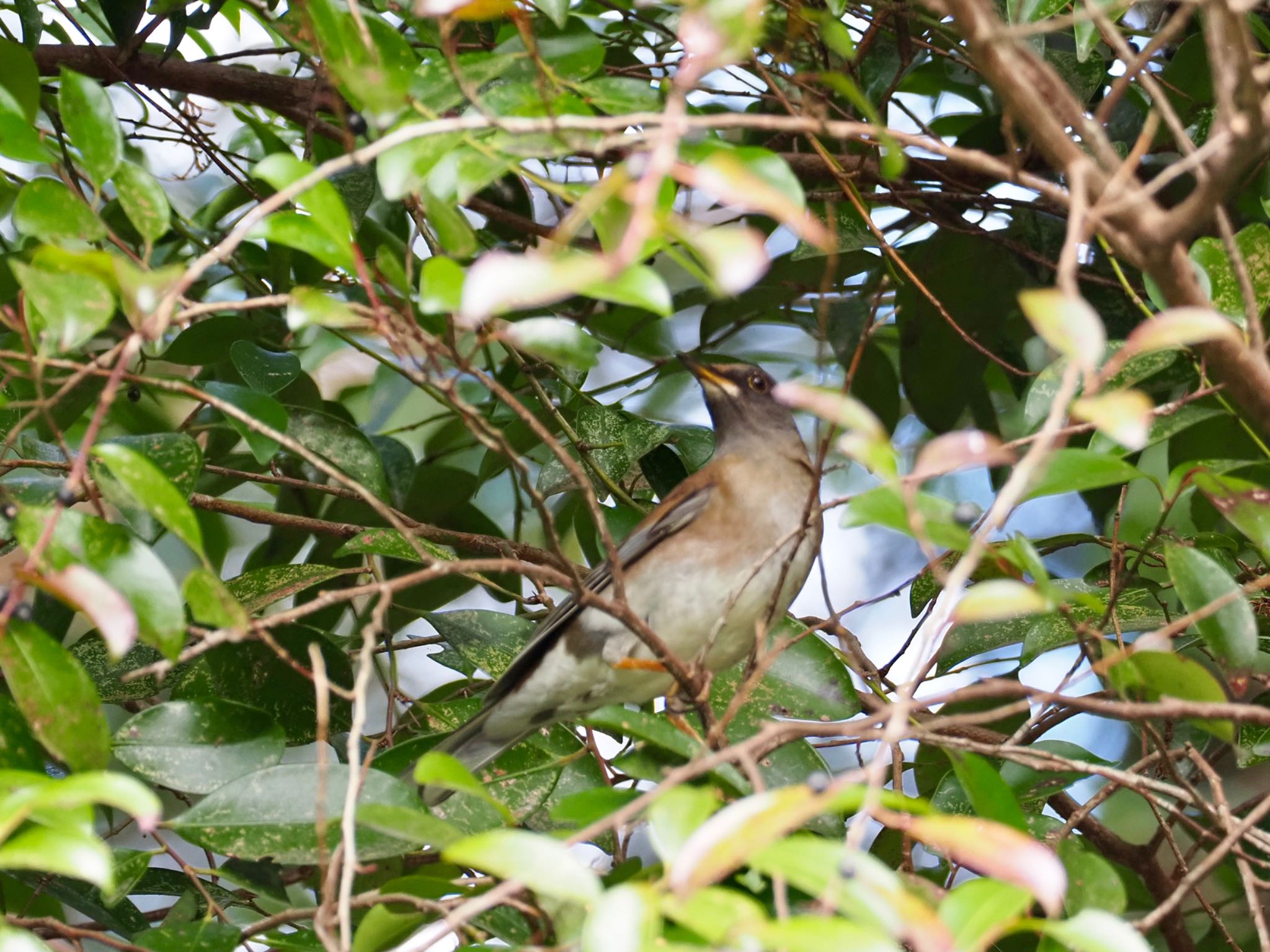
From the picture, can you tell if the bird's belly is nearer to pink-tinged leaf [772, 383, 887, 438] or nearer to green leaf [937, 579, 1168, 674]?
green leaf [937, 579, 1168, 674]

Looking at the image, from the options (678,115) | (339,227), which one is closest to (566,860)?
(678,115)

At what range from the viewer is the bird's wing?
3.10 metres

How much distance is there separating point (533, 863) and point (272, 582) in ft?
6.16

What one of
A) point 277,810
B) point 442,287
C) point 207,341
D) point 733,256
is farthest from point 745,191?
point 207,341

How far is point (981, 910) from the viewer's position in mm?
1224

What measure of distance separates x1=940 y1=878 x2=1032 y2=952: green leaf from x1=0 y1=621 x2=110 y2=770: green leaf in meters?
1.20

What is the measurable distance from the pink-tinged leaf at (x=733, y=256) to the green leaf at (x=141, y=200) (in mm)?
1023

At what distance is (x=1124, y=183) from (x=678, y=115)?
529 millimetres

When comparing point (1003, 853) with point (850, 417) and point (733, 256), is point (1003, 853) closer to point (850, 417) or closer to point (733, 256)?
point (850, 417)

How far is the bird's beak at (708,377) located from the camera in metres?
3.79

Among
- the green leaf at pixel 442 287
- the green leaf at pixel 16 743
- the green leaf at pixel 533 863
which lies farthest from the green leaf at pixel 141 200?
the green leaf at pixel 533 863

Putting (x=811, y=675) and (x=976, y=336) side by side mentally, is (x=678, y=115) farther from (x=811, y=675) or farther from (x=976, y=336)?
(x=976, y=336)

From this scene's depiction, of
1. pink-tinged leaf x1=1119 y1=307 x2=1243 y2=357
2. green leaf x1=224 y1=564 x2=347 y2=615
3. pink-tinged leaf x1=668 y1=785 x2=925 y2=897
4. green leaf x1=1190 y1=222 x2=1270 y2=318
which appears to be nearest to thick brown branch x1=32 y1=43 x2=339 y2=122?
green leaf x1=224 y1=564 x2=347 y2=615

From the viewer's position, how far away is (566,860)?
3.92 ft
